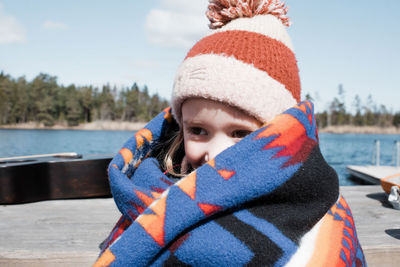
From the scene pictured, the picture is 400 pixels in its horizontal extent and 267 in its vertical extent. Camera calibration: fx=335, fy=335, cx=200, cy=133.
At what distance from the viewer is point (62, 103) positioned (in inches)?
2277

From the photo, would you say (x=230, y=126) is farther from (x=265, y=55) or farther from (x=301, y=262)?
(x=301, y=262)

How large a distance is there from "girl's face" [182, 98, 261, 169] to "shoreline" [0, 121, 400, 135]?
5414 cm

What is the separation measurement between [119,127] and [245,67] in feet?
202

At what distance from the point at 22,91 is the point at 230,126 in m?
60.6

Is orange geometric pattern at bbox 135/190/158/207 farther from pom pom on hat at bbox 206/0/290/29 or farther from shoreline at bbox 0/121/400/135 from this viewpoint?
shoreline at bbox 0/121/400/135

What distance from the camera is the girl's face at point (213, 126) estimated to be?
97 cm

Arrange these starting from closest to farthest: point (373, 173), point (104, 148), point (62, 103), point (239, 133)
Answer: point (239, 133) < point (373, 173) < point (104, 148) < point (62, 103)

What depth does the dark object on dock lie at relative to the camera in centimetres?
218

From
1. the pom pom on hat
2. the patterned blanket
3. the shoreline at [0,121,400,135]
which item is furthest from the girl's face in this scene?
the shoreline at [0,121,400,135]

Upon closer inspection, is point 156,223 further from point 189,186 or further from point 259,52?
point 259,52

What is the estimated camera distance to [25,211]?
205 centimetres

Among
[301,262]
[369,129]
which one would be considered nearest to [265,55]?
[301,262]

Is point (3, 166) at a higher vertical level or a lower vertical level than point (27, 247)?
higher

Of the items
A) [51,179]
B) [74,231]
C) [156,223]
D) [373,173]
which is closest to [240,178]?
[156,223]
